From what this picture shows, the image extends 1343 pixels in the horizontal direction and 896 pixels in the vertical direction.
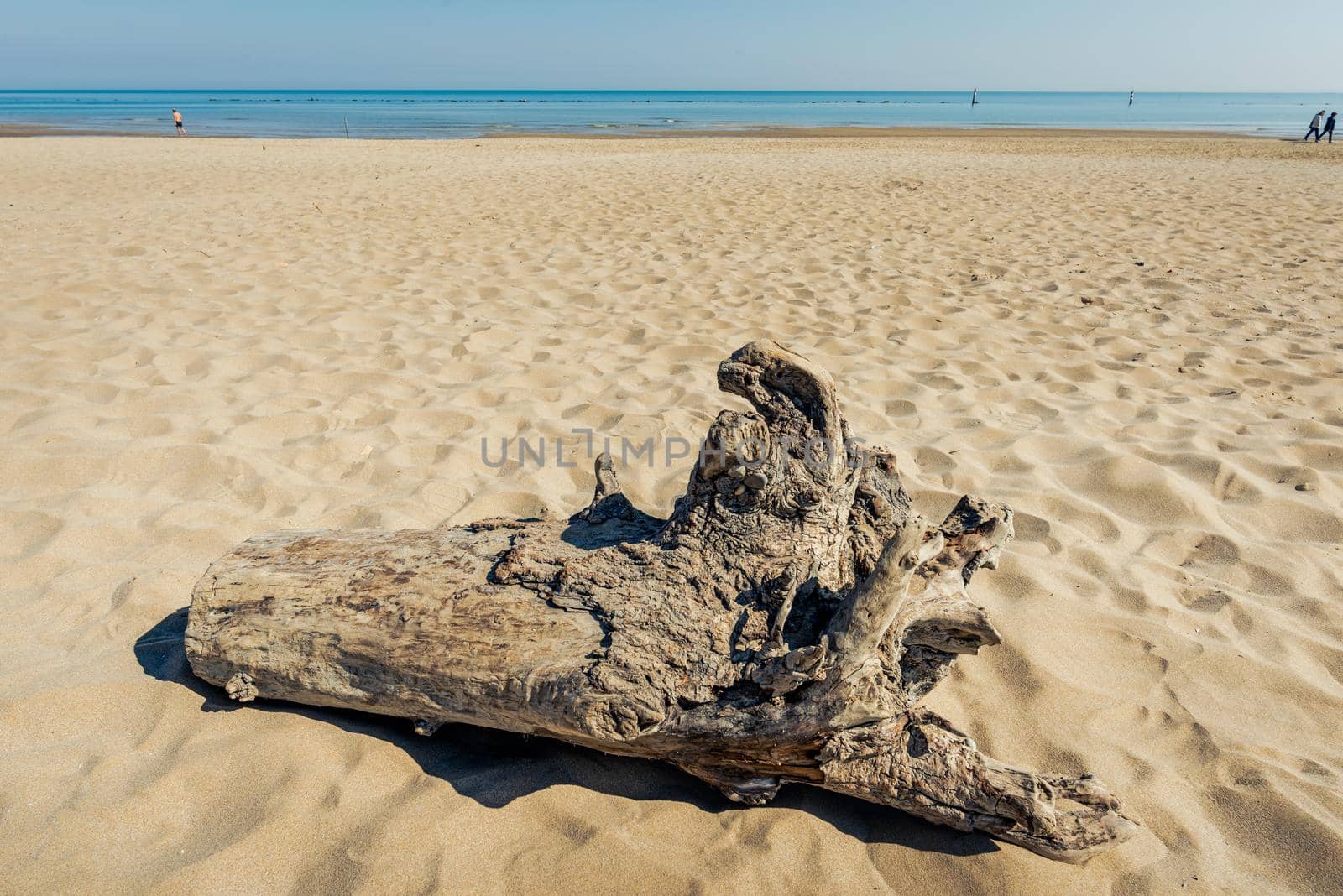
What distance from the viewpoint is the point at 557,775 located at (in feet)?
6.89

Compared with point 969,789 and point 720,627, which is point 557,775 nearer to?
point 720,627

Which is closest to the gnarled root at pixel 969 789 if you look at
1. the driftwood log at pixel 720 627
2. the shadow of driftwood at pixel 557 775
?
the driftwood log at pixel 720 627

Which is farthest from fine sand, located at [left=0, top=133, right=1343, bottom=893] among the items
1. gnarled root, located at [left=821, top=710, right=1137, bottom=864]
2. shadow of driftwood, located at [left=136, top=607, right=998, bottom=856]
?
gnarled root, located at [left=821, top=710, right=1137, bottom=864]

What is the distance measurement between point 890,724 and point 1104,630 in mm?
1204

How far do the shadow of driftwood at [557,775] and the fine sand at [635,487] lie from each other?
0.04ft

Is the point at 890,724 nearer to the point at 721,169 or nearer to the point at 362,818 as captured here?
the point at 362,818

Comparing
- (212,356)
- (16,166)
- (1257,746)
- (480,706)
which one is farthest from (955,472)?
(16,166)

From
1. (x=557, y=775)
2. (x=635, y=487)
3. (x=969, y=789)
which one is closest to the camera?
(x=969, y=789)

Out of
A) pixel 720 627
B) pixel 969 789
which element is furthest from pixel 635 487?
pixel 969 789

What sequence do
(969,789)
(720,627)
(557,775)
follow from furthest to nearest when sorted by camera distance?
1. (557,775)
2. (720,627)
3. (969,789)

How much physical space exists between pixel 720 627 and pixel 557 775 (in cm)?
62

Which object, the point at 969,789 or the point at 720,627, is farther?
the point at 720,627

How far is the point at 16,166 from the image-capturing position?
13.8 m

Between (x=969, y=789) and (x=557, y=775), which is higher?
(x=969, y=789)
